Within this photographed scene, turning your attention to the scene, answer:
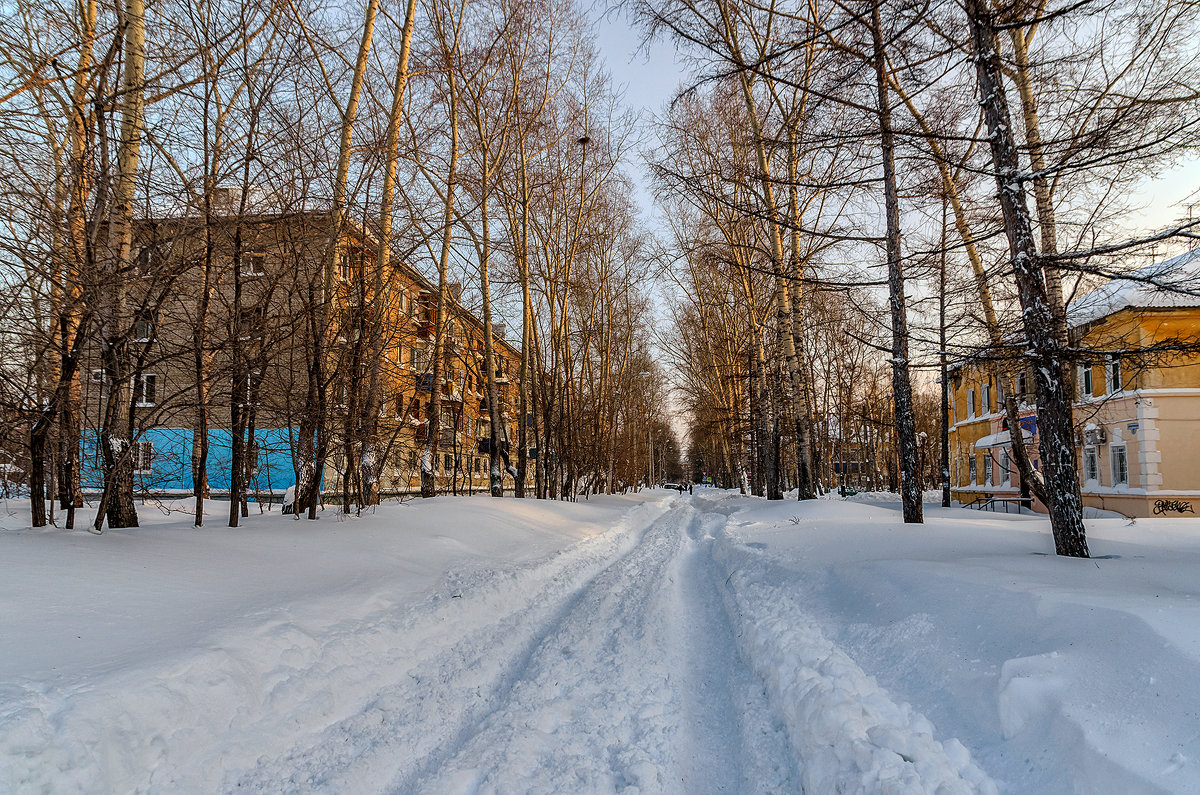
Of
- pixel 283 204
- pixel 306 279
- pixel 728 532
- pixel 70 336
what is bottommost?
pixel 728 532

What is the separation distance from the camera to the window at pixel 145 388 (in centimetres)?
750

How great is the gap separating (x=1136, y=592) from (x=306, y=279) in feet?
36.0

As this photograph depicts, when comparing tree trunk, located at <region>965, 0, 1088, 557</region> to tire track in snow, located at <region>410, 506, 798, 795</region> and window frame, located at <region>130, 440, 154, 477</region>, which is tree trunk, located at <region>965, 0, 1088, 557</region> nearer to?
tire track in snow, located at <region>410, 506, 798, 795</region>

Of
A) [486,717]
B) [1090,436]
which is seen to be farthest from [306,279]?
[1090,436]

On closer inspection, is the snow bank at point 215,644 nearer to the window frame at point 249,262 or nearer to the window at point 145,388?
the window at point 145,388

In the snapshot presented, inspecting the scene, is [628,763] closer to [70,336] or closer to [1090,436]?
[70,336]

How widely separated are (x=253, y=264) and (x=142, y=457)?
11.2 feet

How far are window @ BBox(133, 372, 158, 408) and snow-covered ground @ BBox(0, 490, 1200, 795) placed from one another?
170 centimetres

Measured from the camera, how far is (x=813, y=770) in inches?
132

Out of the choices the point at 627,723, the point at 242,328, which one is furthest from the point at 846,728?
the point at 242,328

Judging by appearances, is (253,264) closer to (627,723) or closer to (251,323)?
(251,323)

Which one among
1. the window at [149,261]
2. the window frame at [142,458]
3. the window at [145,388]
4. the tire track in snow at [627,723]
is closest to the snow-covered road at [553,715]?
the tire track in snow at [627,723]

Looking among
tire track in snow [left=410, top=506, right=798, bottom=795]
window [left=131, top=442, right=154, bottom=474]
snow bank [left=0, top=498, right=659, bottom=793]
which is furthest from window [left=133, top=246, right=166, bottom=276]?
tire track in snow [left=410, top=506, right=798, bottom=795]

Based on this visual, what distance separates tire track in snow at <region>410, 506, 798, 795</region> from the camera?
3.33m
